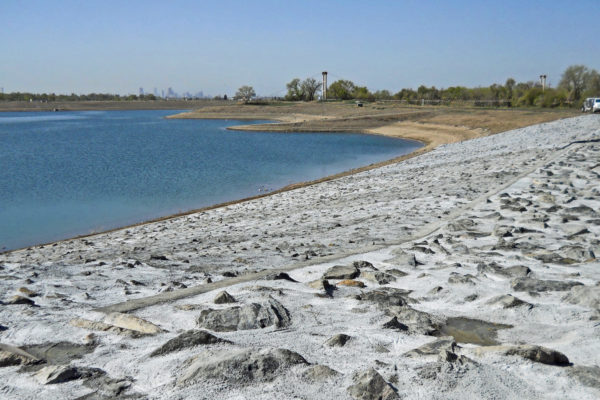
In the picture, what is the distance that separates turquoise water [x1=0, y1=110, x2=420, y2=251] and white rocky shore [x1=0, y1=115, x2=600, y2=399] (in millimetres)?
9613

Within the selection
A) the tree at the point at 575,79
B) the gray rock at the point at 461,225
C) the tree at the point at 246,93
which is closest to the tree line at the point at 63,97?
the tree at the point at 246,93

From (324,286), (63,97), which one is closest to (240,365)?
(324,286)

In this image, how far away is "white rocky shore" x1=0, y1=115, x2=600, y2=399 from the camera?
11.6 feet

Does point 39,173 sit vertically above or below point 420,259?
below

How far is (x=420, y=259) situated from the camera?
684cm

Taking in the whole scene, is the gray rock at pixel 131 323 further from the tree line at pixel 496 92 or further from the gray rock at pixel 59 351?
the tree line at pixel 496 92

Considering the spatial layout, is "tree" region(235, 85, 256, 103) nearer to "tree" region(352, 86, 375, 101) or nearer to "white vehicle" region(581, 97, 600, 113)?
"tree" region(352, 86, 375, 101)

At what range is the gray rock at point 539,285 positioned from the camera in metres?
5.28

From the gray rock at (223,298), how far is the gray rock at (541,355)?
250cm

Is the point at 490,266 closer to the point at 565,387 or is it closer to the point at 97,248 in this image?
the point at 565,387

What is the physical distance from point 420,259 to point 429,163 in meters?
17.7

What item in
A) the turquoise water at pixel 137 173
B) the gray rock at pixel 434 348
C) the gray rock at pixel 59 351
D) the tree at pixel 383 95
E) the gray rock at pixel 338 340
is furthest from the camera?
the tree at pixel 383 95

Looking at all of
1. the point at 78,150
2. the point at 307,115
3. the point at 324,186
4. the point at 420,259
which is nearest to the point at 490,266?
the point at 420,259

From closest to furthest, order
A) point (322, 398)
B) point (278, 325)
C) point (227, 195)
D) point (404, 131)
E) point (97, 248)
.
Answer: point (322, 398) → point (278, 325) → point (97, 248) → point (227, 195) → point (404, 131)
